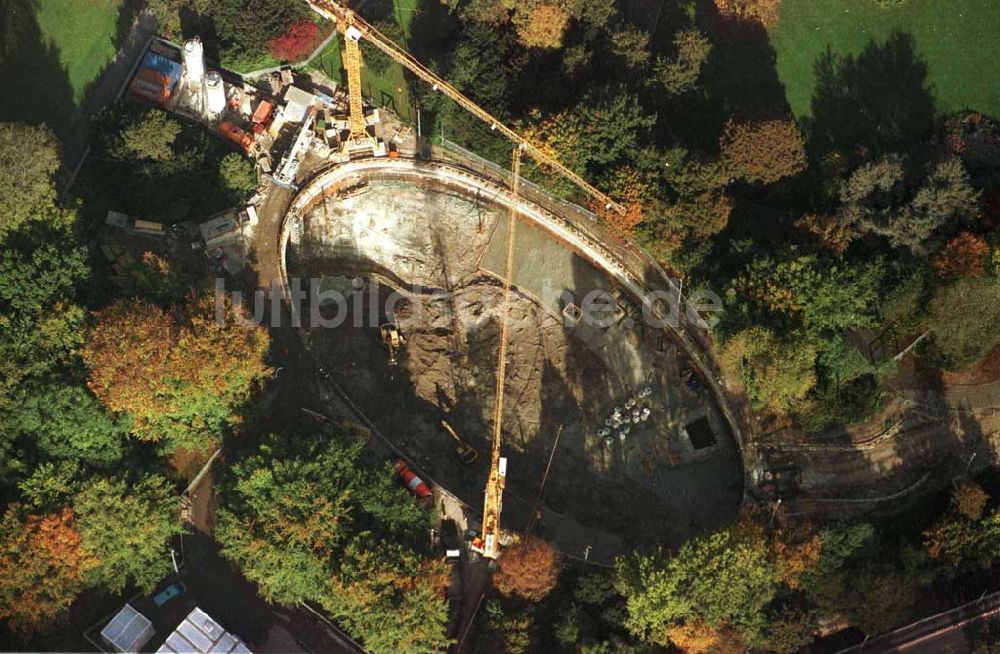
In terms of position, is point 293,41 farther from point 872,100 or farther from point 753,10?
point 872,100

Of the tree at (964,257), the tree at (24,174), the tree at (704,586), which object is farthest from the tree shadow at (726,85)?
the tree at (24,174)

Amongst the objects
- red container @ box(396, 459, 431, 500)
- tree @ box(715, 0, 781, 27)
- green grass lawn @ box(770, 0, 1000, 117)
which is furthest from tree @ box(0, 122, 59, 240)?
green grass lawn @ box(770, 0, 1000, 117)

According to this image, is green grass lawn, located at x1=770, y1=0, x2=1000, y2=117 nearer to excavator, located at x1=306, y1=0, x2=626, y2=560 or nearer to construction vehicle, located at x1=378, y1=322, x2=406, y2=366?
excavator, located at x1=306, y1=0, x2=626, y2=560

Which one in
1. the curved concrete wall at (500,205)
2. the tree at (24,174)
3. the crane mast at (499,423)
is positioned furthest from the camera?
the curved concrete wall at (500,205)

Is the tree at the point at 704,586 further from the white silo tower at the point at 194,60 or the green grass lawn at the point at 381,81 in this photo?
the white silo tower at the point at 194,60

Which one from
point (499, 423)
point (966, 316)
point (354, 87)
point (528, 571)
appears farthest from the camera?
point (499, 423)

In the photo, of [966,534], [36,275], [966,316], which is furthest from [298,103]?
[966,534]
